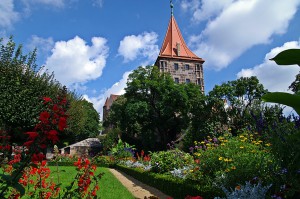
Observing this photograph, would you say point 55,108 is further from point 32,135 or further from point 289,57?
point 289,57

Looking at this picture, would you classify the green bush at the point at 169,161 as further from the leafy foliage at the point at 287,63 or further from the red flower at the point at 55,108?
the leafy foliage at the point at 287,63

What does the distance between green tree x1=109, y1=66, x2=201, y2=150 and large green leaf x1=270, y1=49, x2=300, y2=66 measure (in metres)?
29.9

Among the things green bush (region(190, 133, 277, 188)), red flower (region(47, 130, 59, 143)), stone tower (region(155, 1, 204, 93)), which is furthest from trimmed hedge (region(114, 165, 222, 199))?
stone tower (region(155, 1, 204, 93))

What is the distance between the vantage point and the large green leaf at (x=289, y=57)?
1.11m

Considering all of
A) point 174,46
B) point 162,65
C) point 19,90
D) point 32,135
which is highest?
point 174,46

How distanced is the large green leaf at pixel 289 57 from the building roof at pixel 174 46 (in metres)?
48.9

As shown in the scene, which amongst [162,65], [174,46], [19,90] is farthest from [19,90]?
[174,46]

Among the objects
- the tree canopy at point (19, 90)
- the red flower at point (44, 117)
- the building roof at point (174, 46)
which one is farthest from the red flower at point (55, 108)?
the building roof at point (174, 46)

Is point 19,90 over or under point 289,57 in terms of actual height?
over

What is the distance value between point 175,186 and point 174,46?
47403 millimetres

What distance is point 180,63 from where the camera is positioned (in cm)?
5041

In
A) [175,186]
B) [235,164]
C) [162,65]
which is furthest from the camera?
[162,65]

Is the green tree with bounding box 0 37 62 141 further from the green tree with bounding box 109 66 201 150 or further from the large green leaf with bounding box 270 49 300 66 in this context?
the large green leaf with bounding box 270 49 300 66

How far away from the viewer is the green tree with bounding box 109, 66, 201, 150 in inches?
1241
